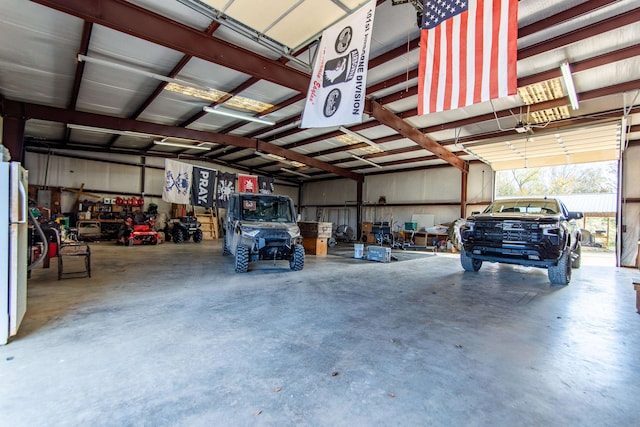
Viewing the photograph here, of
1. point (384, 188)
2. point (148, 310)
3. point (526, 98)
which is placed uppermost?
point (526, 98)

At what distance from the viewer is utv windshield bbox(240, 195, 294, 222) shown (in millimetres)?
6152

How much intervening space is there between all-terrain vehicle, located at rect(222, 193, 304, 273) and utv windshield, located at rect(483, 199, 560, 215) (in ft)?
13.9

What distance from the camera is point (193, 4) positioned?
3.56 metres

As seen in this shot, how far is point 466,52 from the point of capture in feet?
10.7

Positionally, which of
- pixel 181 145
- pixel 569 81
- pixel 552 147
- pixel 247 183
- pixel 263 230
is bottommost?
pixel 263 230

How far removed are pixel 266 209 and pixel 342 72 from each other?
339 centimetres

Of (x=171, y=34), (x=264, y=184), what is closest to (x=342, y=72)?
(x=171, y=34)

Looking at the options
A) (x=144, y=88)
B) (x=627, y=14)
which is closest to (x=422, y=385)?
(x=627, y=14)

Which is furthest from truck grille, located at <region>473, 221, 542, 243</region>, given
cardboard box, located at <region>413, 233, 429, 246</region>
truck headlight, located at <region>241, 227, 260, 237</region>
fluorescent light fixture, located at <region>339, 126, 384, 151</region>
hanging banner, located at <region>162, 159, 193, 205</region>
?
hanging banner, located at <region>162, 159, 193, 205</region>

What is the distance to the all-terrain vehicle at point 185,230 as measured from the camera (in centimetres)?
1188

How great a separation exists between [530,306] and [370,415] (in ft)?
10.9

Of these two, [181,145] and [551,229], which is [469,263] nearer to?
[551,229]

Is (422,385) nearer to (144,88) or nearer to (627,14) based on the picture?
(627,14)

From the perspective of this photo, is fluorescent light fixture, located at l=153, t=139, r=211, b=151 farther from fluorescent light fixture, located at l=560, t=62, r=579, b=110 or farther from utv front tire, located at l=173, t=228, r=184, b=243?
fluorescent light fixture, located at l=560, t=62, r=579, b=110
